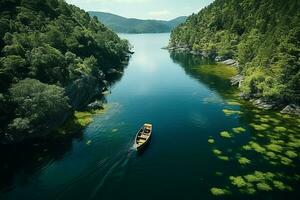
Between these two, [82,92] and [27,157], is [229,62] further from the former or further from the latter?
[27,157]

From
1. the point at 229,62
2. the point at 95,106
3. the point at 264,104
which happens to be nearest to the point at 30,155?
the point at 95,106

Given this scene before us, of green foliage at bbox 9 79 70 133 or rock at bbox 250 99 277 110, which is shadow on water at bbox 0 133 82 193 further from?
rock at bbox 250 99 277 110

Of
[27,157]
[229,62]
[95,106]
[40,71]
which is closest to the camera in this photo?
[27,157]

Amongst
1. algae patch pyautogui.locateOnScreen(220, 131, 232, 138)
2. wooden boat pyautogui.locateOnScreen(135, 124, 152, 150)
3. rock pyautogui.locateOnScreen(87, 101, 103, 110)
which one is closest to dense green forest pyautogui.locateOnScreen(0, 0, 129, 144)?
rock pyautogui.locateOnScreen(87, 101, 103, 110)

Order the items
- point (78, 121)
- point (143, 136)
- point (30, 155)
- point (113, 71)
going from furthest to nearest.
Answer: point (113, 71) < point (78, 121) < point (143, 136) < point (30, 155)

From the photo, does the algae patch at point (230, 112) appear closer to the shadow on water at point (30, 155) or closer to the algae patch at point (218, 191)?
the algae patch at point (218, 191)

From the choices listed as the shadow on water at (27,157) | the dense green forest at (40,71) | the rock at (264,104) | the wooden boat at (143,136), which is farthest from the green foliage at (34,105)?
the rock at (264,104)
